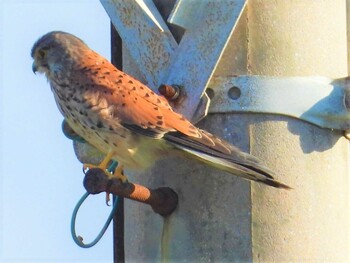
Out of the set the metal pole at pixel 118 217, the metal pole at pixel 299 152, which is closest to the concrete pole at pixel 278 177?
the metal pole at pixel 299 152

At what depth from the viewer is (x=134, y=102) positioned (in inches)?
181

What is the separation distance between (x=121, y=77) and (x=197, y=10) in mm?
384

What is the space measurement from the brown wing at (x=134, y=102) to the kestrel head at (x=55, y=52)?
0.21 meters

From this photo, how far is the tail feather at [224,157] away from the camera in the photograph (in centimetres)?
422

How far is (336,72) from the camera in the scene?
15.5ft

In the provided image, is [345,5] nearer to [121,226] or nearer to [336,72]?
[336,72]

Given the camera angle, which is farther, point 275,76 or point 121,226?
point 121,226

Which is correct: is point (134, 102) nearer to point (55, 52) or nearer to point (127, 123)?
point (127, 123)

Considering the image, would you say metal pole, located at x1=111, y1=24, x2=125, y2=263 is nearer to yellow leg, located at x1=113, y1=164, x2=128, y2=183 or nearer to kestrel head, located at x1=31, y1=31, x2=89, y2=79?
kestrel head, located at x1=31, y1=31, x2=89, y2=79

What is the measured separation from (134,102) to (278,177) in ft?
1.96

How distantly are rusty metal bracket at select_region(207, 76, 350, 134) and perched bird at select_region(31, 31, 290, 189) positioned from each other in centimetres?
21

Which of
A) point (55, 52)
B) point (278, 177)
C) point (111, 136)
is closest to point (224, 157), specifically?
point (278, 177)

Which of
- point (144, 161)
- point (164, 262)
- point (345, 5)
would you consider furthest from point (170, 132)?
point (345, 5)

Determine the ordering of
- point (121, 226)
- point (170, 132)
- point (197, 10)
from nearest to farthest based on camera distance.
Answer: point (170, 132) → point (197, 10) → point (121, 226)
